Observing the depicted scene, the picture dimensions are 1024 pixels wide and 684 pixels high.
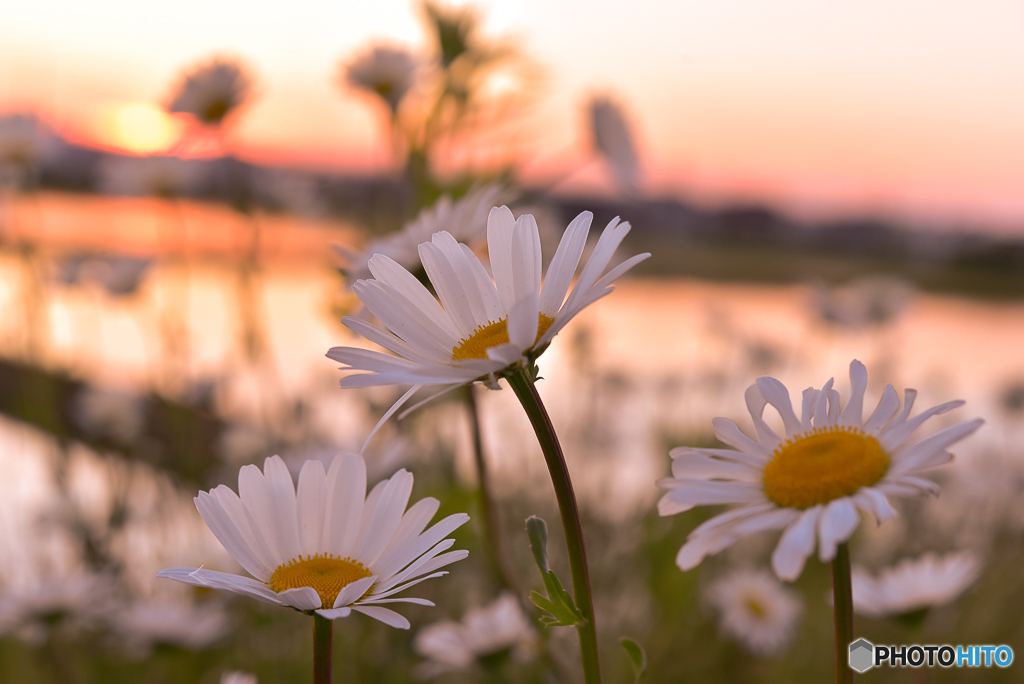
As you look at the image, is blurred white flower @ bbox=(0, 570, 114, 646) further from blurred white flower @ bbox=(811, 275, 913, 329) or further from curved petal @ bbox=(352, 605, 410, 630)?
blurred white flower @ bbox=(811, 275, 913, 329)

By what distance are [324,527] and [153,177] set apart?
1.37 meters

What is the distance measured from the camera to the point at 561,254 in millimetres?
264

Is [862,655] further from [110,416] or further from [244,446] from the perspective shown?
[110,416]

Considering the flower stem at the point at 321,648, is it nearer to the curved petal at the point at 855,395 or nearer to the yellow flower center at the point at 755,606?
the curved petal at the point at 855,395

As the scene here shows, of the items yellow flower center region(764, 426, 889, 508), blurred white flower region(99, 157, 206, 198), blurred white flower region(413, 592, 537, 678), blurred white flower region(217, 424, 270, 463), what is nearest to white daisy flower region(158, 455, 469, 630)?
yellow flower center region(764, 426, 889, 508)

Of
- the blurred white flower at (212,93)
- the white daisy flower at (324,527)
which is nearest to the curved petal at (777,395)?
the white daisy flower at (324,527)

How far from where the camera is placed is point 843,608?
0.23 m

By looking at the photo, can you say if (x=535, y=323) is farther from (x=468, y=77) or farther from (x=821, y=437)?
(x=468, y=77)

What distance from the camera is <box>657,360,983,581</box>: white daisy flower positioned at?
0.22m

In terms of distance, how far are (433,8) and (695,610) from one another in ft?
2.60

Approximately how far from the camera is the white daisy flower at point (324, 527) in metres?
0.26

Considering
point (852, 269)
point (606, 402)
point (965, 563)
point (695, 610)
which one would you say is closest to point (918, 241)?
point (852, 269)

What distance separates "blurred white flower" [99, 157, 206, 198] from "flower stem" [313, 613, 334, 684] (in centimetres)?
127

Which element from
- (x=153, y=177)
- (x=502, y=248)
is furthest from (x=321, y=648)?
(x=153, y=177)
